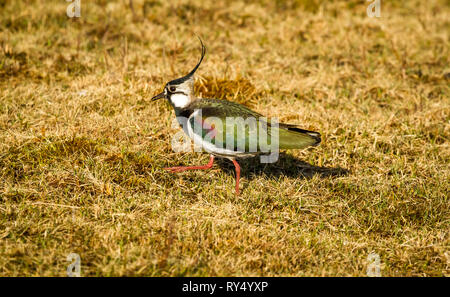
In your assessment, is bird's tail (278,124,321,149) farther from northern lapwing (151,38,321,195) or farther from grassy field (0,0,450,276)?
grassy field (0,0,450,276)

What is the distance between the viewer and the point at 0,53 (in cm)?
627

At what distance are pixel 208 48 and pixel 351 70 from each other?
2.06 m

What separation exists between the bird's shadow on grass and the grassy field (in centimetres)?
2

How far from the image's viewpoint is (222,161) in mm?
4996

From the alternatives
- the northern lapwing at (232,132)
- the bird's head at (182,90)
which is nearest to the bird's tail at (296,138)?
the northern lapwing at (232,132)

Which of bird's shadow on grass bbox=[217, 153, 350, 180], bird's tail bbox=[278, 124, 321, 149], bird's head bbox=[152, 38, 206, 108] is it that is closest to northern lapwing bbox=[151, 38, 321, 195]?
bird's tail bbox=[278, 124, 321, 149]

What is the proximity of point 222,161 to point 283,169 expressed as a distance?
2.08 feet

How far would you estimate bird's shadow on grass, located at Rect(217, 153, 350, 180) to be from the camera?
4770mm

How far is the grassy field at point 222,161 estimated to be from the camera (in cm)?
363

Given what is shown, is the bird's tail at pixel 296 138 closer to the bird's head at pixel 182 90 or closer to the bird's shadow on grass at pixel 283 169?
the bird's shadow on grass at pixel 283 169

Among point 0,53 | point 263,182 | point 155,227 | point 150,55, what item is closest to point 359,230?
point 263,182

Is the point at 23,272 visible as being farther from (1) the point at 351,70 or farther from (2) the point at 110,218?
(1) the point at 351,70

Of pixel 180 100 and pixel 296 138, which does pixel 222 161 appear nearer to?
pixel 180 100

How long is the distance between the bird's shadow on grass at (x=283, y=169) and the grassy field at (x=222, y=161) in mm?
20
